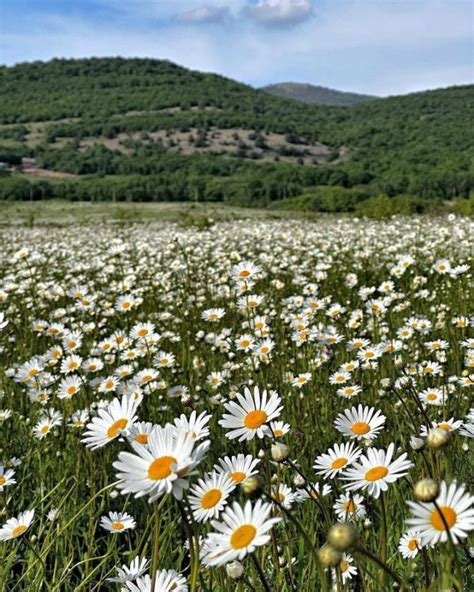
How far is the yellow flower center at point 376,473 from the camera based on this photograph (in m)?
1.03

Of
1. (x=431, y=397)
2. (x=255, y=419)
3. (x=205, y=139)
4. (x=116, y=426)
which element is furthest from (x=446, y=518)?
(x=205, y=139)

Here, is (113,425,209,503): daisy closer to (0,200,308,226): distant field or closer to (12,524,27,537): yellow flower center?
(12,524,27,537): yellow flower center

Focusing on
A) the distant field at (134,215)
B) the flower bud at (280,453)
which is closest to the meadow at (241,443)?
the flower bud at (280,453)

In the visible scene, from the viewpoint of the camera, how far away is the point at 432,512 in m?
0.76

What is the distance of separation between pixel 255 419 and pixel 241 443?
2.92 feet

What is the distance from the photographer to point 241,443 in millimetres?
2066

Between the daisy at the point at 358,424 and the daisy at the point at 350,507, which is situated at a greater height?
the daisy at the point at 358,424

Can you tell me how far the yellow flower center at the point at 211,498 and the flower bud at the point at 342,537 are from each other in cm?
36

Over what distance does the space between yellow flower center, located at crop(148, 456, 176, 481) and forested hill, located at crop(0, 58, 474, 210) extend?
2229cm

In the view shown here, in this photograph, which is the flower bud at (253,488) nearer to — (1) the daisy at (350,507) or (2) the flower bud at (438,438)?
(2) the flower bud at (438,438)

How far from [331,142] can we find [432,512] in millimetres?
87607

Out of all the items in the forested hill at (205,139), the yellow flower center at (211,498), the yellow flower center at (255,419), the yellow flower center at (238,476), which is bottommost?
the yellow flower center at (211,498)

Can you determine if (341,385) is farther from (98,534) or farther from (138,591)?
(138,591)

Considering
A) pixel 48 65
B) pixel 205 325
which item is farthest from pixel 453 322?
pixel 48 65
